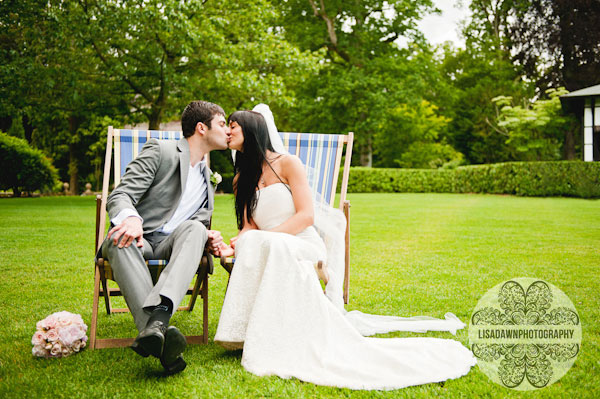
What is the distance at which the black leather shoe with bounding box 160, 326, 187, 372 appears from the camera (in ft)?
8.30

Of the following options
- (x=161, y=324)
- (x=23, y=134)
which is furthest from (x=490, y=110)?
(x=161, y=324)

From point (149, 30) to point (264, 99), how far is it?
12.3 ft

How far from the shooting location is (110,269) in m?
2.98

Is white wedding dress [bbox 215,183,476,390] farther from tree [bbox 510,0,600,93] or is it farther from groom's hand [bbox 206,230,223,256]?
tree [bbox 510,0,600,93]

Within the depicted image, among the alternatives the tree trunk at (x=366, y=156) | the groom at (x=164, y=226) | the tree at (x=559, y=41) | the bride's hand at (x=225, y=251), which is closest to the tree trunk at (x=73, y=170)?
the tree trunk at (x=366, y=156)

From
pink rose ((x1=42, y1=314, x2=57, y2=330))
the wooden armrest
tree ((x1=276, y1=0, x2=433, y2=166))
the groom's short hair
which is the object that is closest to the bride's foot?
the wooden armrest

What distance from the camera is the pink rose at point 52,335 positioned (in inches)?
115

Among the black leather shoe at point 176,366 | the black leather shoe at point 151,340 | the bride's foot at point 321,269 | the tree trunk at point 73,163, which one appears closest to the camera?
the black leather shoe at point 151,340

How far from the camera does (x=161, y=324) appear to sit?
2570 mm

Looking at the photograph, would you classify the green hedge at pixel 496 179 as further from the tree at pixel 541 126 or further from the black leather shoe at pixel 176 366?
the black leather shoe at pixel 176 366

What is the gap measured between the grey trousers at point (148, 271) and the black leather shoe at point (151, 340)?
7.1 inches

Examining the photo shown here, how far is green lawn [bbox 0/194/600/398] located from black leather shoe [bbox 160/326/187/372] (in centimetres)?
10

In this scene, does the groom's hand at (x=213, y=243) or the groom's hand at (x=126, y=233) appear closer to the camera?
the groom's hand at (x=126, y=233)

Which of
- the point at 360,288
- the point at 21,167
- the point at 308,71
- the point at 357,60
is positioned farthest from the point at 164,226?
the point at 357,60
